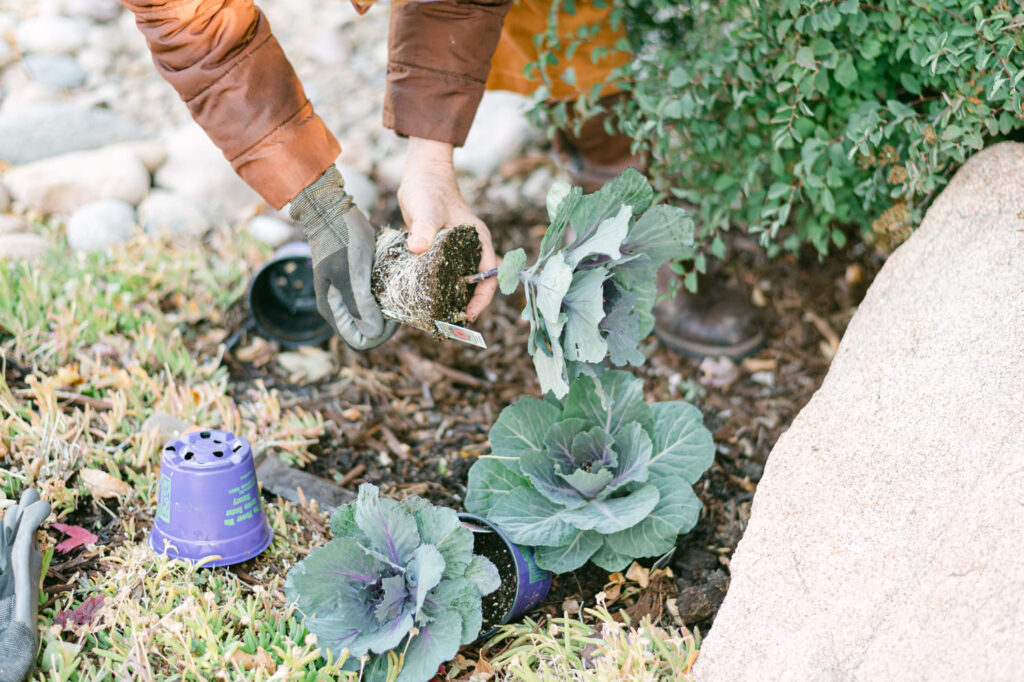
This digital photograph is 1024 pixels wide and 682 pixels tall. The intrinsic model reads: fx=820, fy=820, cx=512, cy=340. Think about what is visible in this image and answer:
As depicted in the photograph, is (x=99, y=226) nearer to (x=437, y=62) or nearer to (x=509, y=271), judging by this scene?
(x=437, y=62)

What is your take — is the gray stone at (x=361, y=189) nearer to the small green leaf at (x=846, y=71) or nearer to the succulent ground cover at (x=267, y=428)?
the succulent ground cover at (x=267, y=428)

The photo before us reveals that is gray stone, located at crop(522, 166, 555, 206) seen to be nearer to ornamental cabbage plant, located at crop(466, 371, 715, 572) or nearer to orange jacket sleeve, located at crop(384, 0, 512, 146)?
orange jacket sleeve, located at crop(384, 0, 512, 146)

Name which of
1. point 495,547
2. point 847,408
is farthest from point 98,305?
point 847,408

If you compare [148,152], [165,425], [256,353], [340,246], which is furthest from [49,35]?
[340,246]

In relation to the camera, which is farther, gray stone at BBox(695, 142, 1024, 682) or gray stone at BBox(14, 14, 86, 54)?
gray stone at BBox(14, 14, 86, 54)

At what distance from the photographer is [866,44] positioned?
6.58 feet

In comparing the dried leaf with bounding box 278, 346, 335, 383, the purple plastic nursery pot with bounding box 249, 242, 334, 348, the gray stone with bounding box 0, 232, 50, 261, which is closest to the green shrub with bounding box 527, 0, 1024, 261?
the purple plastic nursery pot with bounding box 249, 242, 334, 348

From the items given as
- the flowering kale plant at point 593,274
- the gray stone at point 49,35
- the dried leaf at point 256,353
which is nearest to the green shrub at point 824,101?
the flowering kale plant at point 593,274

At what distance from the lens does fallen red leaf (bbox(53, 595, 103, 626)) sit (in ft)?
5.53

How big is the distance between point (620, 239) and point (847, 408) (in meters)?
0.63

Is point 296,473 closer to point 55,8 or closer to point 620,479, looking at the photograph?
point 620,479

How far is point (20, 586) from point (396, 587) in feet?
2.36

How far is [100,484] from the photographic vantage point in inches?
79.7

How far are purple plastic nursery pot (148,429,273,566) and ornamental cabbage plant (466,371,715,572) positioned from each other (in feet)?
1.71
